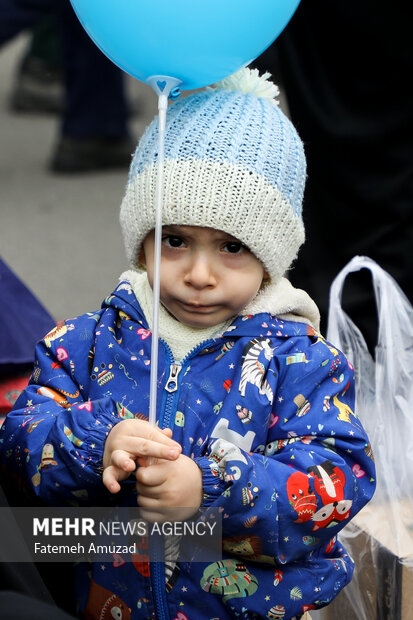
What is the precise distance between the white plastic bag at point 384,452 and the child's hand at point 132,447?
854 millimetres

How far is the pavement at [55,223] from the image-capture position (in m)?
4.51

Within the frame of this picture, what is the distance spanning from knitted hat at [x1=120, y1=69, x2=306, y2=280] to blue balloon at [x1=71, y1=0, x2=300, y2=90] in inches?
3.6

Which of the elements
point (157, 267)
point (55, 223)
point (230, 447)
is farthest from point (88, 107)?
point (230, 447)

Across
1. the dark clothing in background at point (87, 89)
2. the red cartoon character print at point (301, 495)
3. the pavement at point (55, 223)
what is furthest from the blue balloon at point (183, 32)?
the dark clothing in background at point (87, 89)

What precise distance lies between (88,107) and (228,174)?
4133 millimetres

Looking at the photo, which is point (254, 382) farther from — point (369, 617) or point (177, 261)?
point (369, 617)

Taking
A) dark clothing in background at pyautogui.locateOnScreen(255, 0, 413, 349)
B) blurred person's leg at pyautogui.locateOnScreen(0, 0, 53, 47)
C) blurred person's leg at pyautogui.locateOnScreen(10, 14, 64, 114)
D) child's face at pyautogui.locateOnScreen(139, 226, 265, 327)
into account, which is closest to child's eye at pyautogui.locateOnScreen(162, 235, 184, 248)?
child's face at pyautogui.locateOnScreen(139, 226, 265, 327)

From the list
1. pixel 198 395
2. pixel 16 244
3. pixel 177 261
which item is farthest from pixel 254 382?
pixel 16 244

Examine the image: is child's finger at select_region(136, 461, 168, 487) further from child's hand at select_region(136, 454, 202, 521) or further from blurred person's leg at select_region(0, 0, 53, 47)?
blurred person's leg at select_region(0, 0, 53, 47)

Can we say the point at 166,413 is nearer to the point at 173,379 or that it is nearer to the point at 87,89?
the point at 173,379

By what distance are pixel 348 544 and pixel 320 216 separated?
1.18m

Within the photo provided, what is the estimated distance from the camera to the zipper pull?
1.77 meters

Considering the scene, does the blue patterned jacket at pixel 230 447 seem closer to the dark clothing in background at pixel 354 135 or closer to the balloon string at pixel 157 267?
the balloon string at pixel 157 267

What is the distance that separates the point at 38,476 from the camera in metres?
1.70
